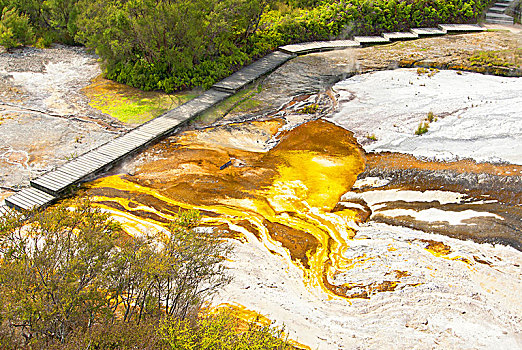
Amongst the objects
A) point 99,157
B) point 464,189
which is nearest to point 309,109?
point 464,189

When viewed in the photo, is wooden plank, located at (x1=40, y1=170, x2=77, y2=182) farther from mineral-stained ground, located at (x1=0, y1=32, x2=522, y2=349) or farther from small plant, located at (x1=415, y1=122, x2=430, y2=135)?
small plant, located at (x1=415, y1=122, x2=430, y2=135)

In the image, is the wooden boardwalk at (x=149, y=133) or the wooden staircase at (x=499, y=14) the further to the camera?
the wooden staircase at (x=499, y=14)

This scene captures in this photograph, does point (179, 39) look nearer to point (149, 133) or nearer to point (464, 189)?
point (149, 133)

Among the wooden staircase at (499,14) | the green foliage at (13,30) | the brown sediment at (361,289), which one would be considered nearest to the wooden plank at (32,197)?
the brown sediment at (361,289)

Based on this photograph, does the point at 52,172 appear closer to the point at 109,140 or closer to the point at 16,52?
the point at 109,140

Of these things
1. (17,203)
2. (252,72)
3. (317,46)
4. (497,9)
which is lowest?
(17,203)

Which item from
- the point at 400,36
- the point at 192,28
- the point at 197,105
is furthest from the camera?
the point at 400,36

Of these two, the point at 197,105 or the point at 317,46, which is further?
the point at 317,46

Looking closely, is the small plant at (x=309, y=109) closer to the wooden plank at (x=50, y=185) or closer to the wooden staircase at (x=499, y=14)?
the wooden plank at (x=50, y=185)
